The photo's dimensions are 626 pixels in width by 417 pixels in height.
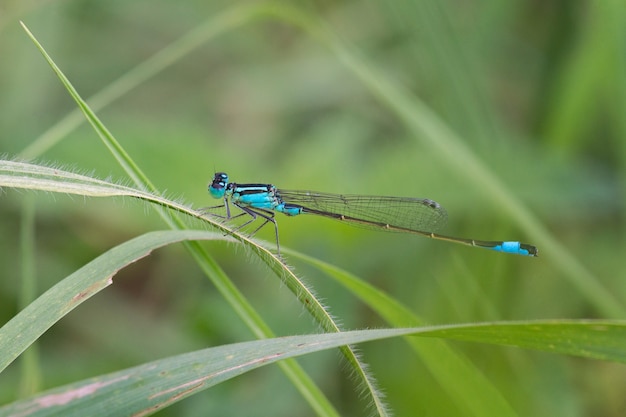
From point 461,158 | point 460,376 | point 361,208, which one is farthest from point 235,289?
point 461,158

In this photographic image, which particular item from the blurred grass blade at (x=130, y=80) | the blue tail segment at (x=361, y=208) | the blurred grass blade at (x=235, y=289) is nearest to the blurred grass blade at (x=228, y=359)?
the blurred grass blade at (x=235, y=289)

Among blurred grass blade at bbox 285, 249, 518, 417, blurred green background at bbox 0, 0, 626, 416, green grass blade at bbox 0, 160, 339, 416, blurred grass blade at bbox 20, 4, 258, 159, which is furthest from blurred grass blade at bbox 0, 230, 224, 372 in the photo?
blurred grass blade at bbox 20, 4, 258, 159

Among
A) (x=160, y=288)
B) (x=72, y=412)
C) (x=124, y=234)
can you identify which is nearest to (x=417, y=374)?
(x=160, y=288)

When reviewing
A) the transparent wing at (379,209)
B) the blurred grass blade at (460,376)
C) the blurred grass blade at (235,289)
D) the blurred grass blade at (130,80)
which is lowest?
the blurred grass blade at (460,376)

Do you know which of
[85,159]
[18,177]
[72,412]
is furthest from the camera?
[85,159]

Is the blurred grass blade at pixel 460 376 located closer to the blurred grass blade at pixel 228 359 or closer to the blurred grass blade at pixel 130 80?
the blurred grass blade at pixel 228 359

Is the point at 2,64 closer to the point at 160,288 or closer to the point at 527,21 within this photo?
the point at 160,288
